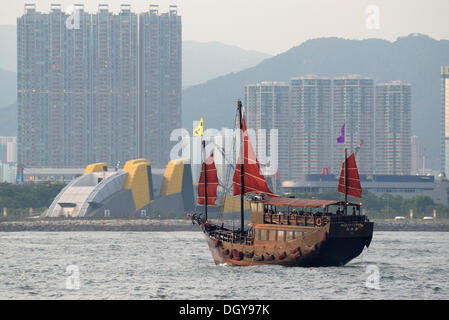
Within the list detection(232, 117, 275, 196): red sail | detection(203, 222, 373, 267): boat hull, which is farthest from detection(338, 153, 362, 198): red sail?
detection(232, 117, 275, 196): red sail

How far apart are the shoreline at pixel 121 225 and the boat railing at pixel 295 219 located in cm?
9651

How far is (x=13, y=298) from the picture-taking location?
2469 inches

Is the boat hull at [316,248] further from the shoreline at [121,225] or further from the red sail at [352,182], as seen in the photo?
the shoreline at [121,225]

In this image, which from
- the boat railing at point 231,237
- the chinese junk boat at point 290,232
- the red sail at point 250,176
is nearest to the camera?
the chinese junk boat at point 290,232

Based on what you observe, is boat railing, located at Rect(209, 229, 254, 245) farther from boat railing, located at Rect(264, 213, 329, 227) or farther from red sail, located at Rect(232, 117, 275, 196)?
red sail, located at Rect(232, 117, 275, 196)

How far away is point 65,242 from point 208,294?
69.2 m

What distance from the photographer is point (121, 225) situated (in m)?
176

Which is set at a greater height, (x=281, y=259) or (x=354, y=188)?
(x=354, y=188)

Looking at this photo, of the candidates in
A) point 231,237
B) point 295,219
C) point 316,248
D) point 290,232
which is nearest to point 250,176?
point 231,237

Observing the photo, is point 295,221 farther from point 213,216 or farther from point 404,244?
point 213,216

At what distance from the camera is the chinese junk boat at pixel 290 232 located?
77750mm

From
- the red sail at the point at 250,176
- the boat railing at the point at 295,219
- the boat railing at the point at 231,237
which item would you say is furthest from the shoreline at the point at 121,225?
the boat railing at the point at 295,219

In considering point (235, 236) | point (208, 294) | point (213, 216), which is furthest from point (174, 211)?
point (208, 294)

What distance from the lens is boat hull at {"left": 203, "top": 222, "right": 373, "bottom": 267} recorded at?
254 feet
